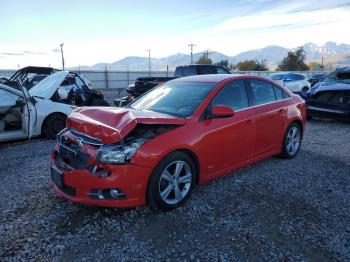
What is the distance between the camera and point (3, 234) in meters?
3.56

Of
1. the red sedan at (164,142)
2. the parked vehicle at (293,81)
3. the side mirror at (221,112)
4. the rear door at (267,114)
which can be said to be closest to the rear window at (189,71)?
the parked vehicle at (293,81)

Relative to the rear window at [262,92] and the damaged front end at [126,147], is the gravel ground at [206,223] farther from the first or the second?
the rear window at [262,92]

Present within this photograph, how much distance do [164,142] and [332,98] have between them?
8.01m

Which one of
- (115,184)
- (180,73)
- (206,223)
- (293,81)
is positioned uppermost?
(180,73)

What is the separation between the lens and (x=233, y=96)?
4926mm

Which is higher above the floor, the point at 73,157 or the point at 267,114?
the point at 267,114

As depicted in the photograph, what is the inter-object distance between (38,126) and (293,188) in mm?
5860

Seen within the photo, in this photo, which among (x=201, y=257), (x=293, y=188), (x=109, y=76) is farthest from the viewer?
(x=109, y=76)

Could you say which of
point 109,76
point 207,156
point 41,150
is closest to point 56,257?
point 207,156

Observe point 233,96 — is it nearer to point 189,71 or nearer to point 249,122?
point 249,122

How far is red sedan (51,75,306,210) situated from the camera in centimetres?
366

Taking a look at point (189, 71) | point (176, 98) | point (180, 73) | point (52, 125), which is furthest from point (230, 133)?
point (180, 73)

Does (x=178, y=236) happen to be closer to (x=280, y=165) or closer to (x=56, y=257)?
(x=56, y=257)

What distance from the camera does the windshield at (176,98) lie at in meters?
4.50
